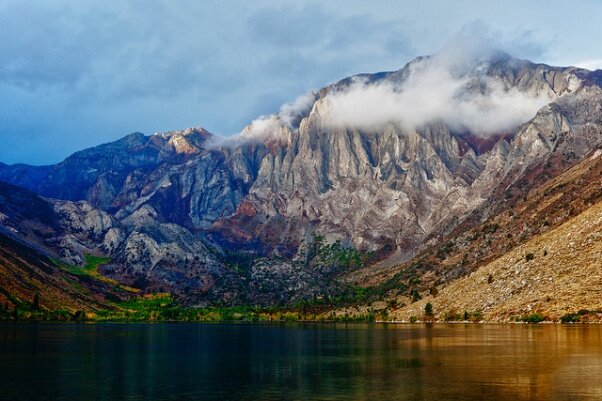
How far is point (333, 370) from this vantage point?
281ft

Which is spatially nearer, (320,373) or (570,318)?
(320,373)

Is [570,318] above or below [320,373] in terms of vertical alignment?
below

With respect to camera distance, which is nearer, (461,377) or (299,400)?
(299,400)

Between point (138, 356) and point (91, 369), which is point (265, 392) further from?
point (138, 356)

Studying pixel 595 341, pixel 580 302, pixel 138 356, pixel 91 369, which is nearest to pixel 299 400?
pixel 91 369

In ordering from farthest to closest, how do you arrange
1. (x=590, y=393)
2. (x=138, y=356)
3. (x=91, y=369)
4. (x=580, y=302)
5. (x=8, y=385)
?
(x=580, y=302) < (x=138, y=356) < (x=91, y=369) < (x=8, y=385) < (x=590, y=393)

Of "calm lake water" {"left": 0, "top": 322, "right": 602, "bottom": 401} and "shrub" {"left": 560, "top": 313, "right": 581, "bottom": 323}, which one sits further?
"shrub" {"left": 560, "top": 313, "right": 581, "bottom": 323}

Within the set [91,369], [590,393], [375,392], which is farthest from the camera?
[91,369]

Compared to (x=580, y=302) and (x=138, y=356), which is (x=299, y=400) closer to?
(x=138, y=356)

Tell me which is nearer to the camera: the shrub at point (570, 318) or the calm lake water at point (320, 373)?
the calm lake water at point (320, 373)

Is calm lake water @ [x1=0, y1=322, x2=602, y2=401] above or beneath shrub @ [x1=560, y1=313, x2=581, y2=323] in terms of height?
above

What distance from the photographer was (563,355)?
3632 inches

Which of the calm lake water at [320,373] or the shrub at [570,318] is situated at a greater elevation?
the calm lake water at [320,373]

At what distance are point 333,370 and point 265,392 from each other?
891 inches
